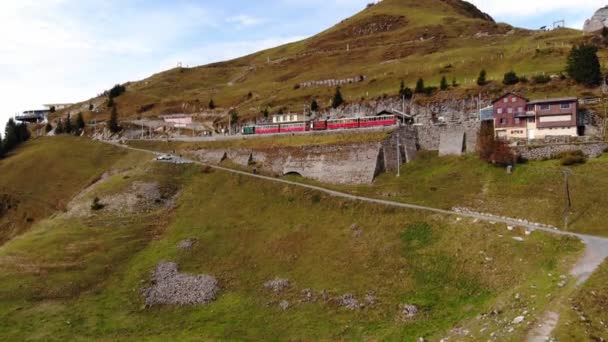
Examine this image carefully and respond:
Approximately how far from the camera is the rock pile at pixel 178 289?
176ft

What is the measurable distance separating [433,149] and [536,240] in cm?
3658

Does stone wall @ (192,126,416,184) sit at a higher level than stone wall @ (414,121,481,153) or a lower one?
lower

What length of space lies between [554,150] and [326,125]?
1540 inches

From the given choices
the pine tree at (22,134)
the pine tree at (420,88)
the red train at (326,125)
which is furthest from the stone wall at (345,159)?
the pine tree at (22,134)

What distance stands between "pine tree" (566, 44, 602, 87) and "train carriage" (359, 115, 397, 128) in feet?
110

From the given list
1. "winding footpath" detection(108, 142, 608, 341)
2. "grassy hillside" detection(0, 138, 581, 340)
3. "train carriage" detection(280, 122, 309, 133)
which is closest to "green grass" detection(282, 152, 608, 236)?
"winding footpath" detection(108, 142, 608, 341)

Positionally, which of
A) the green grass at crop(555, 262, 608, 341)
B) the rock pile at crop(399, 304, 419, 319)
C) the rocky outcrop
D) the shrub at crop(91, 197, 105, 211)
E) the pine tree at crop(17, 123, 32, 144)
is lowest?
the rock pile at crop(399, 304, 419, 319)

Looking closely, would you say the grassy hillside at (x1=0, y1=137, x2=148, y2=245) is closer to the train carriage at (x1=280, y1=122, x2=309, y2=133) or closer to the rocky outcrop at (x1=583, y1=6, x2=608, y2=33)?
the train carriage at (x1=280, y1=122, x2=309, y2=133)

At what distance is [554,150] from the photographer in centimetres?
6819

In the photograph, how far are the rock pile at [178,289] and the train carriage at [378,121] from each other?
1668 inches

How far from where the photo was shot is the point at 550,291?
121 ft

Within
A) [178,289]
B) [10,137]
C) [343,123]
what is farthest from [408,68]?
[10,137]

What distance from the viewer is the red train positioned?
87.3 meters

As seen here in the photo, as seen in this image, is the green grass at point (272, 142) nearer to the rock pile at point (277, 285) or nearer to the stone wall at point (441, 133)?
the stone wall at point (441, 133)
